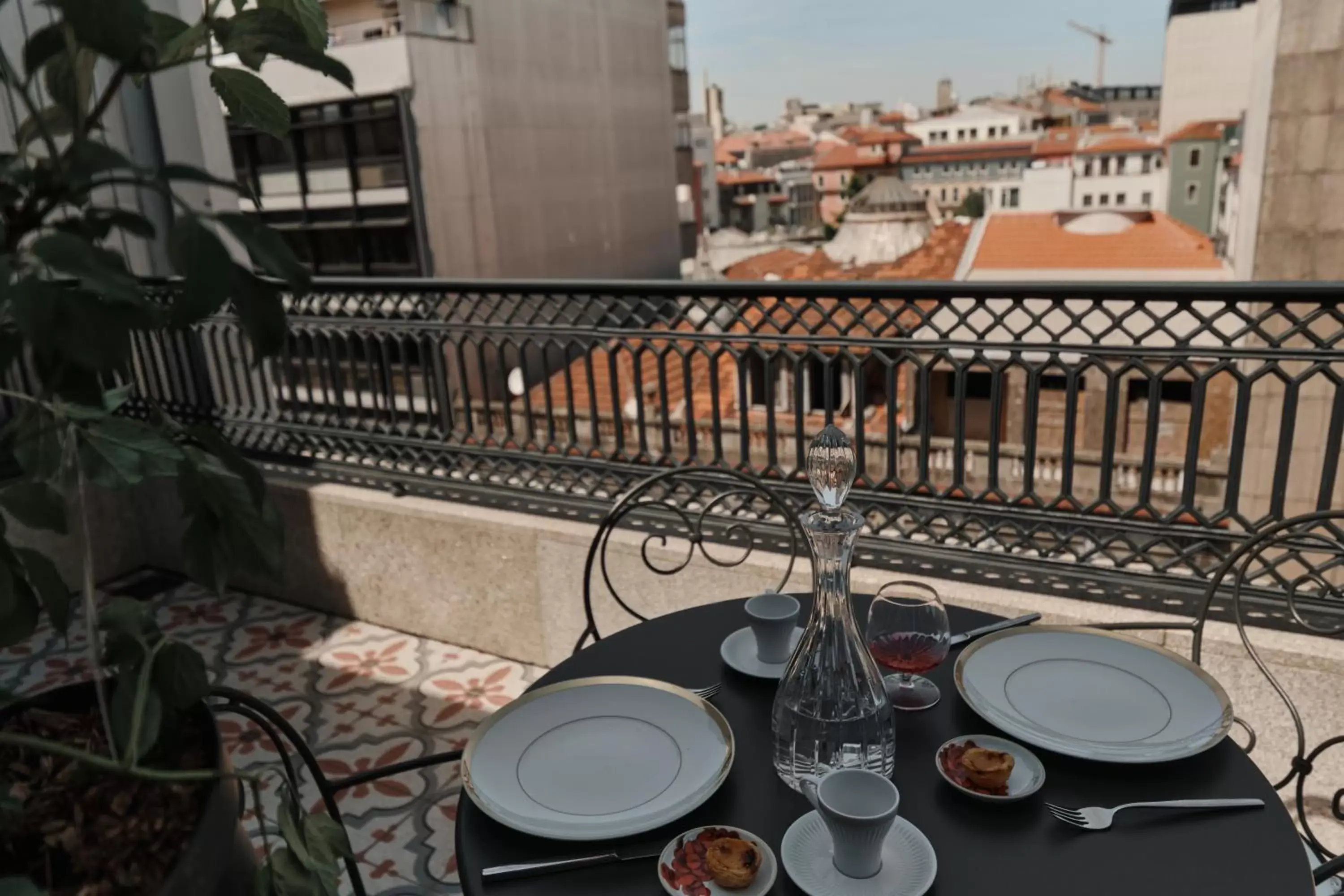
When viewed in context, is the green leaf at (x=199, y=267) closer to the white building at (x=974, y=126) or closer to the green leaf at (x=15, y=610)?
the green leaf at (x=15, y=610)

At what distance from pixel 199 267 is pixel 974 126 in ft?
192

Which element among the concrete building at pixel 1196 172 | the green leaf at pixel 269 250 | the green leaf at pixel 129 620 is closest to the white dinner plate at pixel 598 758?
the green leaf at pixel 129 620

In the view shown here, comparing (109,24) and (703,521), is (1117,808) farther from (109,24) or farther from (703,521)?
(703,521)

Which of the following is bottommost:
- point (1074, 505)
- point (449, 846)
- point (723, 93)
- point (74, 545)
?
point (449, 846)

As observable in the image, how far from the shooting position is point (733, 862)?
0.84 m

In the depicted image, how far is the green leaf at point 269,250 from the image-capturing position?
2.17 ft

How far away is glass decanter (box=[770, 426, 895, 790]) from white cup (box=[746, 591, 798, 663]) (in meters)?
0.22

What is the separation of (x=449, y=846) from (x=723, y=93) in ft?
222

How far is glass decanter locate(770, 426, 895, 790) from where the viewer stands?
37.7 inches

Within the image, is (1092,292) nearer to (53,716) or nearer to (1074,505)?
(1074,505)

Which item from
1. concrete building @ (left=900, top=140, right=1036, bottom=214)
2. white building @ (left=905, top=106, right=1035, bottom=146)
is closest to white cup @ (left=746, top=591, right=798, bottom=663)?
concrete building @ (left=900, top=140, right=1036, bottom=214)

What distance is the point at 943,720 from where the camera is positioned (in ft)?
3.63

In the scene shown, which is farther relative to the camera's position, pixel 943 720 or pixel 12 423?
pixel 943 720

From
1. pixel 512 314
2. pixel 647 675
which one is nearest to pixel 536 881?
pixel 647 675
